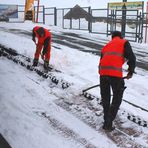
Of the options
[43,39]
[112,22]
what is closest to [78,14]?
[112,22]

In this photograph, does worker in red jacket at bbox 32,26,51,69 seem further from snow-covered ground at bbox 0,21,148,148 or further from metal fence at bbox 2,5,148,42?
metal fence at bbox 2,5,148,42

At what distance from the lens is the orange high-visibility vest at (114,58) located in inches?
218

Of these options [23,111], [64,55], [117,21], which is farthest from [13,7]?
[23,111]

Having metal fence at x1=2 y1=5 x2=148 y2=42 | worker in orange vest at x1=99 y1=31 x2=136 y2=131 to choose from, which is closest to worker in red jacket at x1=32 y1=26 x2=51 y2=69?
worker in orange vest at x1=99 y1=31 x2=136 y2=131

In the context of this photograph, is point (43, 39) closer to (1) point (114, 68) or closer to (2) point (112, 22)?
Result: (1) point (114, 68)

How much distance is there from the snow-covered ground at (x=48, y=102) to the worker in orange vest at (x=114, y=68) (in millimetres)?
469

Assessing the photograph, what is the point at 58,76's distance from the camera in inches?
367

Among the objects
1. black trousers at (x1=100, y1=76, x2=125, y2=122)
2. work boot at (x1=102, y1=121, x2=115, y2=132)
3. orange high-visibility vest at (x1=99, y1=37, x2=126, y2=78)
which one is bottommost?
work boot at (x1=102, y1=121, x2=115, y2=132)

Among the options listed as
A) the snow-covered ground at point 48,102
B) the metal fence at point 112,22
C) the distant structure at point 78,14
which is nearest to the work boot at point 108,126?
the snow-covered ground at point 48,102

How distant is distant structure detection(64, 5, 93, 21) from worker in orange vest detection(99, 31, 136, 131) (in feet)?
55.8

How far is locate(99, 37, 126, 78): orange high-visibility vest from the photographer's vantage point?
5.53 meters

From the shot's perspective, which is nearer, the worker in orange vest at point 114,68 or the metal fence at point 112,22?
the worker in orange vest at point 114,68

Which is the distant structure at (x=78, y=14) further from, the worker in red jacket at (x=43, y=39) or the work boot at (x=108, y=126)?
the work boot at (x=108, y=126)

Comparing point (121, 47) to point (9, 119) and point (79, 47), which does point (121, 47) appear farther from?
point (79, 47)
